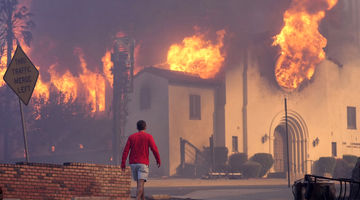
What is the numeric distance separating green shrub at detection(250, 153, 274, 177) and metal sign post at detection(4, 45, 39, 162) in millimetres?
29645

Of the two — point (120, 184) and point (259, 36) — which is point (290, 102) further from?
point (120, 184)

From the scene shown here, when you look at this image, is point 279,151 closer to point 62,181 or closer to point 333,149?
point 333,149

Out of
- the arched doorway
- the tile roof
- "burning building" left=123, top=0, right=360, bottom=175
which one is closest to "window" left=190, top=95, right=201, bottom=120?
"burning building" left=123, top=0, right=360, bottom=175

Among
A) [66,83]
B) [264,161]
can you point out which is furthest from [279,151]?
[66,83]

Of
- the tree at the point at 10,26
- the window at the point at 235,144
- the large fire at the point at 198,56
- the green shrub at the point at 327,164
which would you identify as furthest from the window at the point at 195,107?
the tree at the point at 10,26

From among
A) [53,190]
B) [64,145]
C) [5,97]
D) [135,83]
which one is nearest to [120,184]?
[53,190]

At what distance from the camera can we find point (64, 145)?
54750 millimetres

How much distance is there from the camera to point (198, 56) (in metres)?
46.4

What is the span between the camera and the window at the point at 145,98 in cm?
4325

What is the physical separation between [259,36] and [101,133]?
60.9 feet

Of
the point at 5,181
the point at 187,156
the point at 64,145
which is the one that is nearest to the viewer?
the point at 5,181

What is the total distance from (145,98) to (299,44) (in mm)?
12511

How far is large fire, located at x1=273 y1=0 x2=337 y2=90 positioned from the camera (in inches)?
1781

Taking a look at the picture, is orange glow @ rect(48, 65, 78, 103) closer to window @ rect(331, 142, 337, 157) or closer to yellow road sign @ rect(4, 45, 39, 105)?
window @ rect(331, 142, 337, 157)
